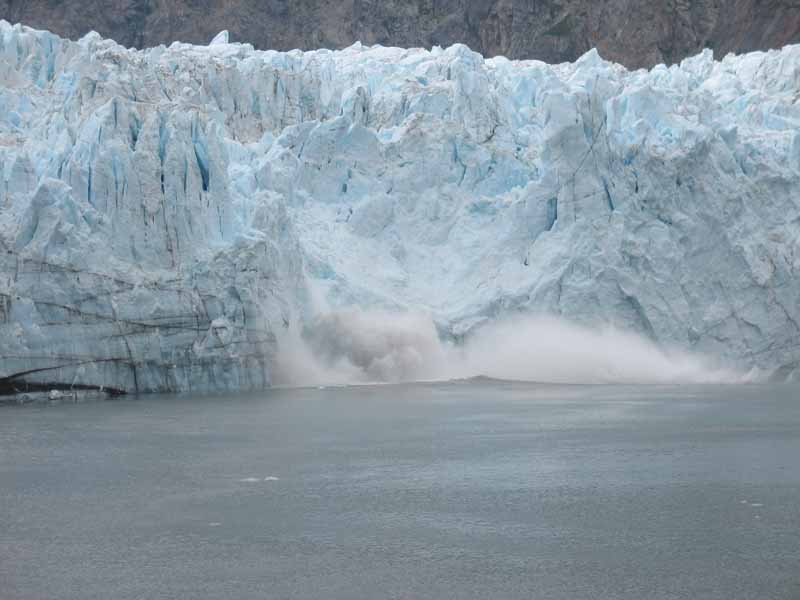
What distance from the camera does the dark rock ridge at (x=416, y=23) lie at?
3866 cm

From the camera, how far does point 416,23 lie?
42312 mm

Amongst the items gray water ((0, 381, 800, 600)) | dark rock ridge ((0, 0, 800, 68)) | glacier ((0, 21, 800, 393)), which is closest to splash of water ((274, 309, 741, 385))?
glacier ((0, 21, 800, 393))

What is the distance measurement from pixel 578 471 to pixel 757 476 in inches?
54.0

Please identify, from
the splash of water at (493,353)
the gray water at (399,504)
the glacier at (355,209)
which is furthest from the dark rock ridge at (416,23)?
the gray water at (399,504)

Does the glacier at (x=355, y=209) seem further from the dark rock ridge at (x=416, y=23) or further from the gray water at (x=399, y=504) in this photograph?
the dark rock ridge at (x=416, y=23)

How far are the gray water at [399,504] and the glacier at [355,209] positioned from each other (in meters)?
2.43

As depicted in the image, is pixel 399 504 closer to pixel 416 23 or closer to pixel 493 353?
pixel 493 353

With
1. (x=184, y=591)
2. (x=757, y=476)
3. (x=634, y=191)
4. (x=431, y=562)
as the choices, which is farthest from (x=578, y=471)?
(x=634, y=191)

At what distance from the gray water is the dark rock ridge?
27260 mm

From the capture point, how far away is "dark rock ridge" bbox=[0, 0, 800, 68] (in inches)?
1522

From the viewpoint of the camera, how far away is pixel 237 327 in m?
16.1

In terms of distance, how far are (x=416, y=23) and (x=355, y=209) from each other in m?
24.4

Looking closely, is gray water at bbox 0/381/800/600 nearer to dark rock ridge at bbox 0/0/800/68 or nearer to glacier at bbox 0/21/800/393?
glacier at bbox 0/21/800/393

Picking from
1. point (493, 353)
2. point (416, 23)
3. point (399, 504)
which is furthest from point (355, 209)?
point (416, 23)
